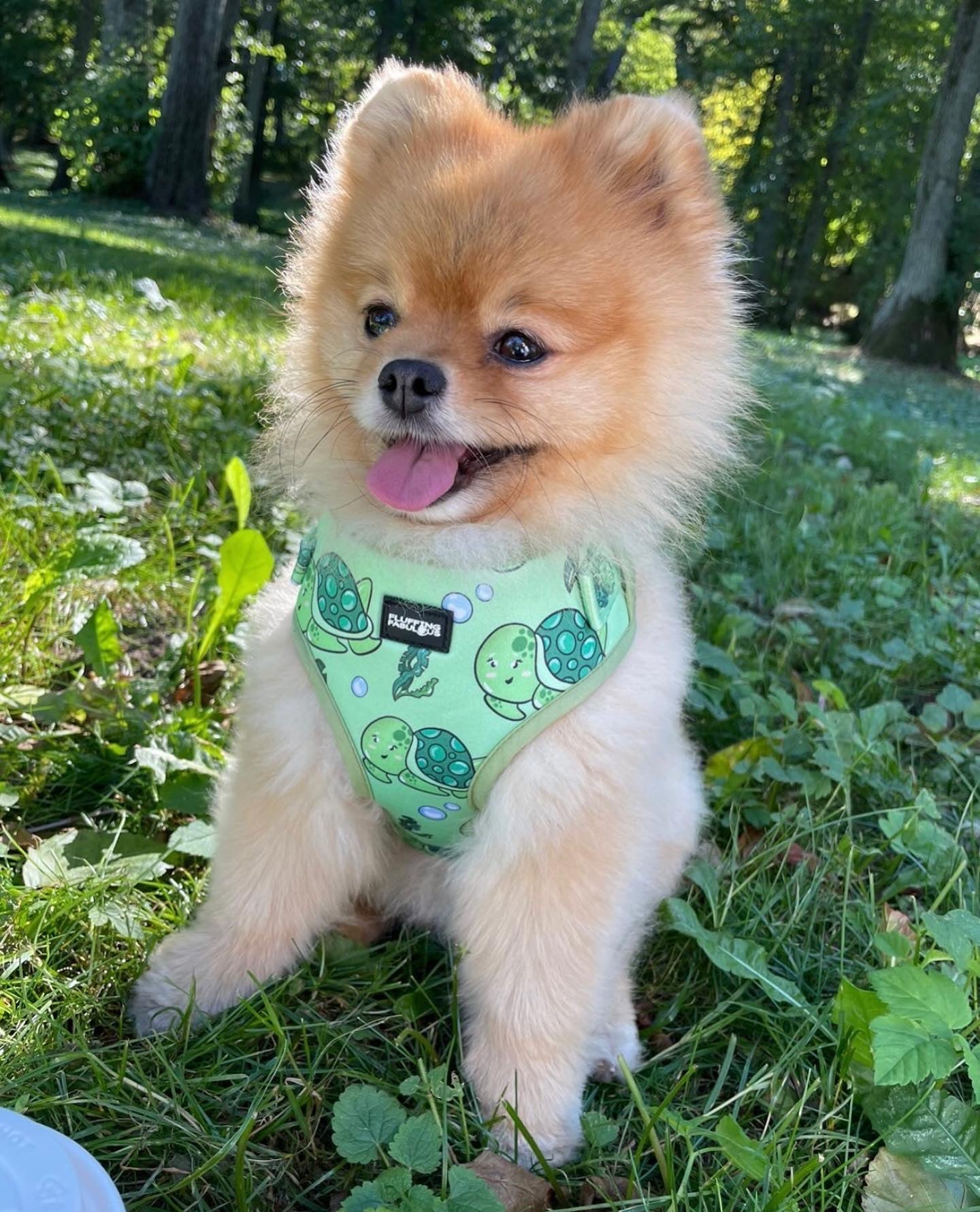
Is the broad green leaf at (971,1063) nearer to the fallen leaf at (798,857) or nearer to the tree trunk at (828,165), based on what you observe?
the fallen leaf at (798,857)

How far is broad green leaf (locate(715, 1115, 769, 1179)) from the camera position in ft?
4.61

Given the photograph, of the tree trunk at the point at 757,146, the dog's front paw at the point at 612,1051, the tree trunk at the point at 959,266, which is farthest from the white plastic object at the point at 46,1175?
the tree trunk at the point at 757,146

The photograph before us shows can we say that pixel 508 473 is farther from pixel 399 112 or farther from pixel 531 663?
pixel 399 112

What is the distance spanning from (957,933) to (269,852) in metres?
1.16

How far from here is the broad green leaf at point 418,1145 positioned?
4.30ft

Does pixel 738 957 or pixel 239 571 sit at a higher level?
pixel 239 571

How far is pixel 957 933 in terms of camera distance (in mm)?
1580

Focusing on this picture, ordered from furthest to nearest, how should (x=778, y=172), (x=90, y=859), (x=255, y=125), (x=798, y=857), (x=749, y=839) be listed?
1. (x=778, y=172)
2. (x=255, y=125)
3. (x=749, y=839)
4. (x=798, y=857)
5. (x=90, y=859)

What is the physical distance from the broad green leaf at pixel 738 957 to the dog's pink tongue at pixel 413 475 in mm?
944

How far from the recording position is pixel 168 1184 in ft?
4.51

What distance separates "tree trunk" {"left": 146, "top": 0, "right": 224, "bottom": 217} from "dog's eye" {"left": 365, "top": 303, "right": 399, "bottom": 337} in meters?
14.3

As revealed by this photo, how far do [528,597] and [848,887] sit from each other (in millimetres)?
1028

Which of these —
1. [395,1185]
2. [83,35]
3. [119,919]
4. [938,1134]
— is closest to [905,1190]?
[938,1134]

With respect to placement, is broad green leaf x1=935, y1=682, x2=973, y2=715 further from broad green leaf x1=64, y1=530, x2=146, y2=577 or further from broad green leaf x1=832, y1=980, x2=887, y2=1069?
broad green leaf x1=64, y1=530, x2=146, y2=577
